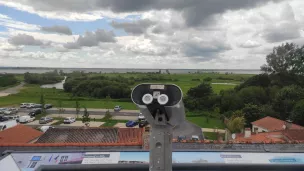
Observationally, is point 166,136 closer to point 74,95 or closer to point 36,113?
point 36,113

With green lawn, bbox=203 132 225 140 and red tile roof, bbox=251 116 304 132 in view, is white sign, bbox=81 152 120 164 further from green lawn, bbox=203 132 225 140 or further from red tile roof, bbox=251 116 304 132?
red tile roof, bbox=251 116 304 132

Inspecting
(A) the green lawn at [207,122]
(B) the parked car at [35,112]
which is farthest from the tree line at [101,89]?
(A) the green lawn at [207,122]

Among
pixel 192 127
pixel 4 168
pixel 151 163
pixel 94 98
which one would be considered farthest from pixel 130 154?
pixel 94 98

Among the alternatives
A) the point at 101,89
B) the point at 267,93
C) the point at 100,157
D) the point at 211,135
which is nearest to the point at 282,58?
the point at 267,93

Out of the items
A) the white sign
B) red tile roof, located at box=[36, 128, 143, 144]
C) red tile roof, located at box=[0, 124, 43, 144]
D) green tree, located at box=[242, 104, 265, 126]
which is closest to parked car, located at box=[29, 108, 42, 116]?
red tile roof, located at box=[0, 124, 43, 144]

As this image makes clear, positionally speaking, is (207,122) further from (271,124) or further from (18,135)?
(18,135)

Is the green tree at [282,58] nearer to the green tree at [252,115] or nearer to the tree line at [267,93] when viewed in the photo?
the tree line at [267,93]
